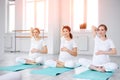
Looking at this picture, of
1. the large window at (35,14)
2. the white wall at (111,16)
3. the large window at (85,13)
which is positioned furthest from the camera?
the large window at (35,14)

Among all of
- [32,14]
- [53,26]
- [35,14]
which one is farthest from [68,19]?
[32,14]

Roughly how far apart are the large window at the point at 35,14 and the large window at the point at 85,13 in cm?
141

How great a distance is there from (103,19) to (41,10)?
299 cm

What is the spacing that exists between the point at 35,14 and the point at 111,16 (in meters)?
3.60

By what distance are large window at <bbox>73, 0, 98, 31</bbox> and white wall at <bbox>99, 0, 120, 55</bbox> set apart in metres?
0.46

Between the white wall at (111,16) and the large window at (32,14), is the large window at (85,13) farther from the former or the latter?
the large window at (32,14)

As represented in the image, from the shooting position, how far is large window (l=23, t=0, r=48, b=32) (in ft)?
30.6

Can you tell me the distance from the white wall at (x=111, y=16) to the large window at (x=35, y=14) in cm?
265

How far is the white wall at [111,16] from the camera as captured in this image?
7.64m

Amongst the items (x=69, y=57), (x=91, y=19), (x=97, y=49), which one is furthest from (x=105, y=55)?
(x=91, y=19)

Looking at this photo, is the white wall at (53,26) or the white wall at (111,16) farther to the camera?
the white wall at (53,26)

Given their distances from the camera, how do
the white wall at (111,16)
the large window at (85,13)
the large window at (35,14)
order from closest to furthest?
1. the white wall at (111,16)
2. the large window at (85,13)
3. the large window at (35,14)

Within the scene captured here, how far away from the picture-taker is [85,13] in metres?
8.56

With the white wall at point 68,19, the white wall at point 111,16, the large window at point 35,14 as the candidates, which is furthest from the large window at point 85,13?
the large window at point 35,14
